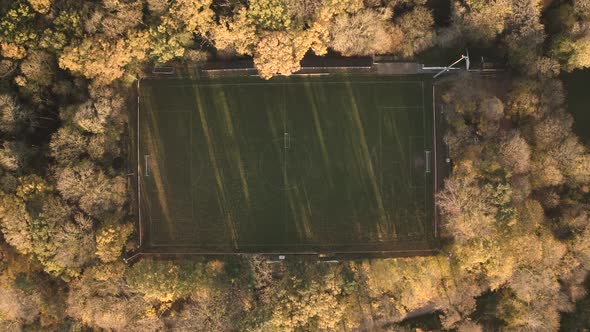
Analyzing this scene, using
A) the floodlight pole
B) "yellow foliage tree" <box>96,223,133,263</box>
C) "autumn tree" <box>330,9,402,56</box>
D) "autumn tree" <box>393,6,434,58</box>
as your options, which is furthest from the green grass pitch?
"yellow foliage tree" <box>96,223,133,263</box>

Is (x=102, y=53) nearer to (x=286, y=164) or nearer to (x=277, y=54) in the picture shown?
(x=277, y=54)

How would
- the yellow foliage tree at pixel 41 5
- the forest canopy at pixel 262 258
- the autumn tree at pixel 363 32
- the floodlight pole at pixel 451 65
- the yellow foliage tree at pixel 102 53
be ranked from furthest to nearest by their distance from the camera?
the floodlight pole at pixel 451 65, the autumn tree at pixel 363 32, the yellow foliage tree at pixel 41 5, the yellow foliage tree at pixel 102 53, the forest canopy at pixel 262 258

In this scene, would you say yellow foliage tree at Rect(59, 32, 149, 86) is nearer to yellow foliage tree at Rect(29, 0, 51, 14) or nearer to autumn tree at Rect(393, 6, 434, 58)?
yellow foliage tree at Rect(29, 0, 51, 14)

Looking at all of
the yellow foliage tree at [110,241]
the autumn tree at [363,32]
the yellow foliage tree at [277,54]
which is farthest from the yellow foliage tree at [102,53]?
the autumn tree at [363,32]

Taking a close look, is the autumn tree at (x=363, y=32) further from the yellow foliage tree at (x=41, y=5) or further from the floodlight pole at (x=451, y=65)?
the yellow foliage tree at (x=41, y=5)

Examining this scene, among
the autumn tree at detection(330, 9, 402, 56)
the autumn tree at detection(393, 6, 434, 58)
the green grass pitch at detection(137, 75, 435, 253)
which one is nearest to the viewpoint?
the autumn tree at detection(330, 9, 402, 56)
